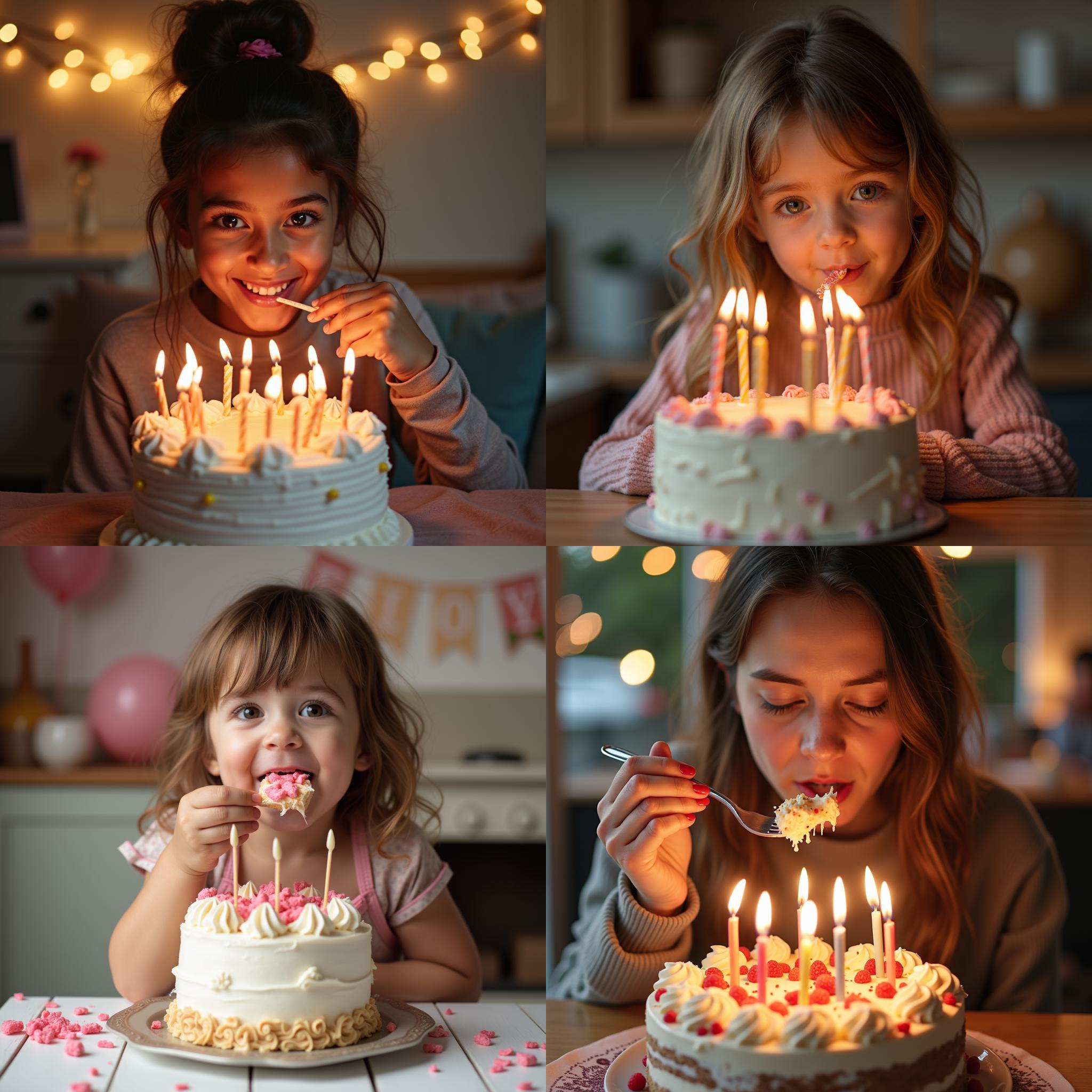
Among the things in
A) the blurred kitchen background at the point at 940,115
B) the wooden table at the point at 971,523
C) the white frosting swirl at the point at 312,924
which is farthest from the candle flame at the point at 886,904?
the blurred kitchen background at the point at 940,115

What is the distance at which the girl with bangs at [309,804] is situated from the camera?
1.80m

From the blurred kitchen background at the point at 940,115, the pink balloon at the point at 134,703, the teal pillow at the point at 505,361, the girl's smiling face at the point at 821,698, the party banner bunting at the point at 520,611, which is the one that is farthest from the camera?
the blurred kitchen background at the point at 940,115

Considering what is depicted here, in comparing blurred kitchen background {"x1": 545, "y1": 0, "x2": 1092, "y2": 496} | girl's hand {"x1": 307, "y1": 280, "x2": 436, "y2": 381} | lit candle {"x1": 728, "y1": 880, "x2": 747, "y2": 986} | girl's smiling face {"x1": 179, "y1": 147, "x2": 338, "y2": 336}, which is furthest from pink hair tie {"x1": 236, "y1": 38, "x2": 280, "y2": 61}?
blurred kitchen background {"x1": 545, "y1": 0, "x2": 1092, "y2": 496}

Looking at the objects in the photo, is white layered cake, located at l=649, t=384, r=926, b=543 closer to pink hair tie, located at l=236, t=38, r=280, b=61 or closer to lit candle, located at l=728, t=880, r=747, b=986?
lit candle, located at l=728, t=880, r=747, b=986

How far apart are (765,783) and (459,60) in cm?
116

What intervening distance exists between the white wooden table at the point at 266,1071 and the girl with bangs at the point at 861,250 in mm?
724

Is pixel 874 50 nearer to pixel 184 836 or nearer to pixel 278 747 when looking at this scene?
pixel 278 747

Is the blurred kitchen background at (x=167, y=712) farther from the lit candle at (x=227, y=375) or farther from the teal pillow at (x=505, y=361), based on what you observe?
the lit candle at (x=227, y=375)

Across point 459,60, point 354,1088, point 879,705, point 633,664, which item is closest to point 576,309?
point 633,664

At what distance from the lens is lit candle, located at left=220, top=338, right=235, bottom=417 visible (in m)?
Answer: 1.70

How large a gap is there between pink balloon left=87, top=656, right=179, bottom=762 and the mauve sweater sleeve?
2035 mm

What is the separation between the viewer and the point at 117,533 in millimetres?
1544

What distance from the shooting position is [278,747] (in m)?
1.80


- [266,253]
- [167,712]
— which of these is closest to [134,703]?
[167,712]
